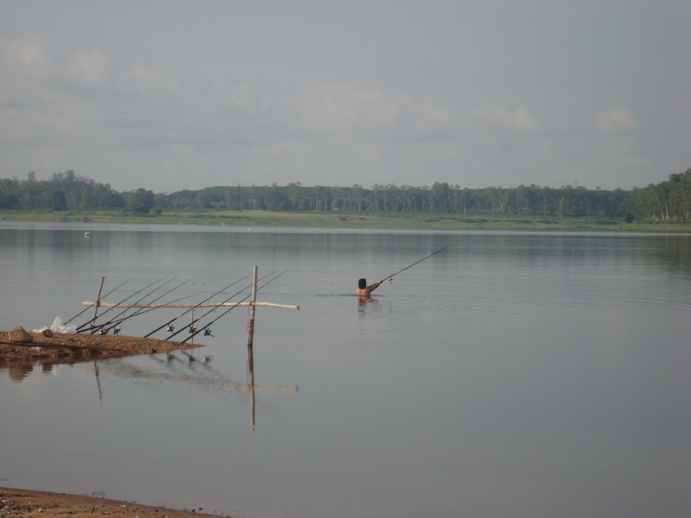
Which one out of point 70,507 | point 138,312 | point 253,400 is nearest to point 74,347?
point 138,312

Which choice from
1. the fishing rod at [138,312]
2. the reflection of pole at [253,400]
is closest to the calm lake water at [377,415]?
the reflection of pole at [253,400]

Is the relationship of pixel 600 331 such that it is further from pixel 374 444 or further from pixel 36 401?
pixel 36 401

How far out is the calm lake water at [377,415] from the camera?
1306 cm

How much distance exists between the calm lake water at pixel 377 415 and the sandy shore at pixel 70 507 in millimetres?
476

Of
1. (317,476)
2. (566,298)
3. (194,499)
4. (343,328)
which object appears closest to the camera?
(194,499)

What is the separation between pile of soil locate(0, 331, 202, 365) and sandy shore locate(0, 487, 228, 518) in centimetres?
1050

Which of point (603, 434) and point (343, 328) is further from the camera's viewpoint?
point (343, 328)

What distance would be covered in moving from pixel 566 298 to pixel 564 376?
67.2 ft

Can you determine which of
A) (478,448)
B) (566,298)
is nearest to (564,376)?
(478,448)

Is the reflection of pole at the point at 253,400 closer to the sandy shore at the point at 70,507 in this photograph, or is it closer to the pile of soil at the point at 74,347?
the pile of soil at the point at 74,347

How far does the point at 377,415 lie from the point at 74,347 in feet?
31.4

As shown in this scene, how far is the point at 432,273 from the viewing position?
56688 millimetres

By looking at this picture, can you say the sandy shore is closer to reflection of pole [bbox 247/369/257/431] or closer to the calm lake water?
the calm lake water

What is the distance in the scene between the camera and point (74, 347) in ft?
75.4
